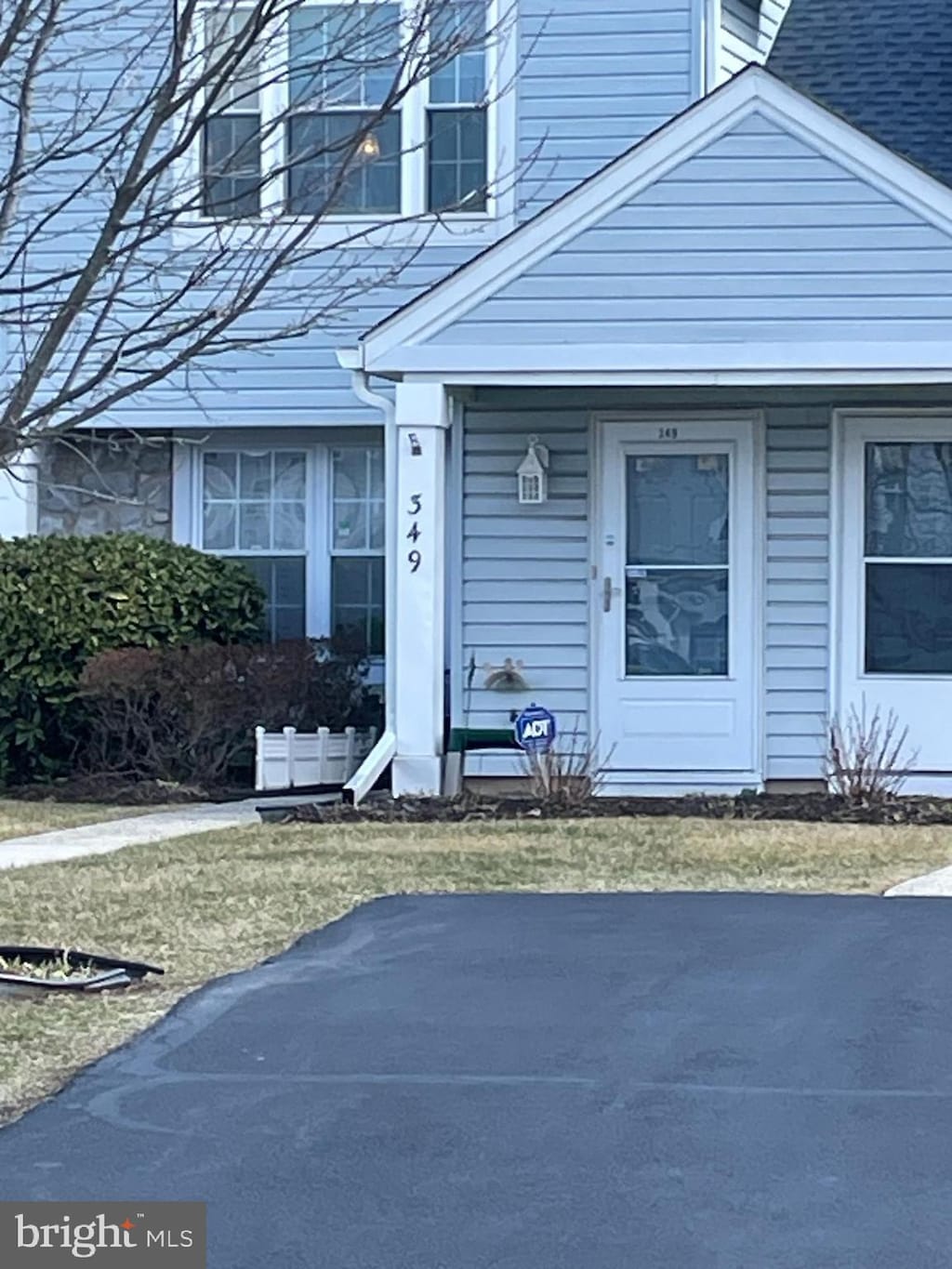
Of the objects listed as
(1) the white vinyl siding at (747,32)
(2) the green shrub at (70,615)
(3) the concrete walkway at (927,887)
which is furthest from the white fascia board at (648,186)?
(3) the concrete walkway at (927,887)

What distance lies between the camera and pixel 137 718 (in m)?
13.2

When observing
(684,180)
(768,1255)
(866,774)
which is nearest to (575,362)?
(684,180)

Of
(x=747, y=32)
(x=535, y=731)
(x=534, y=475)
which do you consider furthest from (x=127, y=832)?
(x=747, y=32)

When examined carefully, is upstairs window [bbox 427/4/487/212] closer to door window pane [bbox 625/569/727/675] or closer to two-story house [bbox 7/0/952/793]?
two-story house [bbox 7/0/952/793]

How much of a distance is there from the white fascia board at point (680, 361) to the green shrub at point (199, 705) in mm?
2290

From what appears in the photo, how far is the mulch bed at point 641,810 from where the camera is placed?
11523 millimetres

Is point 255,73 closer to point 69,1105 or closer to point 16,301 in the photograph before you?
point 69,1105

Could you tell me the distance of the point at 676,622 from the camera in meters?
12.8

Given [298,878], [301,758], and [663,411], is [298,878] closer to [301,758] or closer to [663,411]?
[301,758]

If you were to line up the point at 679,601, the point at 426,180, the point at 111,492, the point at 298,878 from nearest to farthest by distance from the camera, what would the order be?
→ 1. the point at 298,878
2. the point at 679,601
3. the point at 426,180
4. the point at 111,492

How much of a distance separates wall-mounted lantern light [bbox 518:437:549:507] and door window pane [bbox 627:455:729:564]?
1.82 ft

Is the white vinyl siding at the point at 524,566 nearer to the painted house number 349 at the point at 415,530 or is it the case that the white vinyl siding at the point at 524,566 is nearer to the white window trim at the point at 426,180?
the painted house number 349 at the point at 415,530

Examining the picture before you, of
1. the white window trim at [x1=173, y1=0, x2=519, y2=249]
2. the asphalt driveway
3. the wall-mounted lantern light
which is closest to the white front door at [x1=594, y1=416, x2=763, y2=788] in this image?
the wall-mounted lantern light

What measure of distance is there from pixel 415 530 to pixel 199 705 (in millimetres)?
1965
